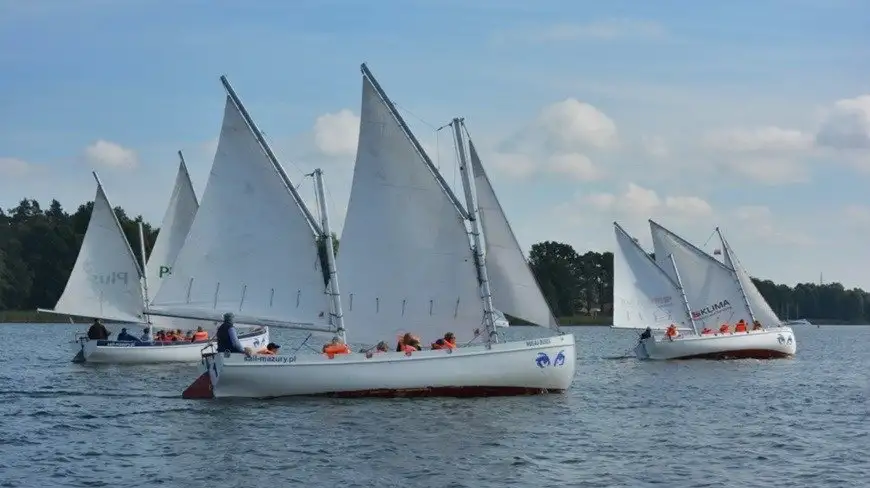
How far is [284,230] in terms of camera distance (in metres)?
48.2

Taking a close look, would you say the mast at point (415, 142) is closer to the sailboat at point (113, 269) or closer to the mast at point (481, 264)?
the mast at point (481, 264)

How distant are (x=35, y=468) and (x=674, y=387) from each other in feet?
109

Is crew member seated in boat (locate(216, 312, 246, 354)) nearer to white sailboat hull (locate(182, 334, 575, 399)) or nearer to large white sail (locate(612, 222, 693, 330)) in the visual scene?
white sailboat hull (locate(182, 334, 575, 399))

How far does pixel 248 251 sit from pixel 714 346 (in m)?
38.3

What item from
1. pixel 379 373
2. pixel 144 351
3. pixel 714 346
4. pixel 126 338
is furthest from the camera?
pixel 714 346

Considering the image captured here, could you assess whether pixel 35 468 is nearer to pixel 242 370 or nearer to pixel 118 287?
pixel 242 370

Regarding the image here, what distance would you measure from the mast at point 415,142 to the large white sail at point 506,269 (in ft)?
3.13

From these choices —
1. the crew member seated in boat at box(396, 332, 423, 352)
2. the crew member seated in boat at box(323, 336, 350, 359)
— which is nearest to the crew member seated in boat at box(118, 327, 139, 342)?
the crew member seated in boat at box(323, 336, 350, 359)

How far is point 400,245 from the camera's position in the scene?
47.2 meters

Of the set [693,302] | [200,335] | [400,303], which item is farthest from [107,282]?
[693,302]

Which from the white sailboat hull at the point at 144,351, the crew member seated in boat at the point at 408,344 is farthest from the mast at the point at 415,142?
the white sailboat hull at the point at 144,351

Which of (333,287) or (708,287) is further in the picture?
(708,287)

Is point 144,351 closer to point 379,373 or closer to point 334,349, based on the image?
point 334,349

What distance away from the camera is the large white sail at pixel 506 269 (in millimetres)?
46156
